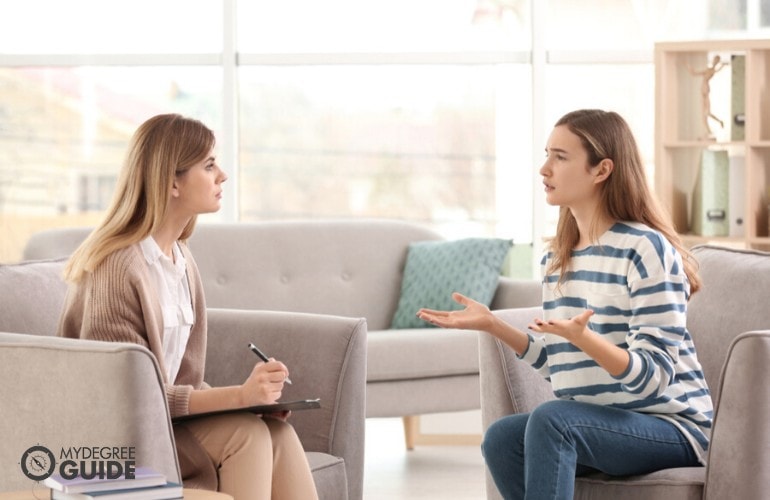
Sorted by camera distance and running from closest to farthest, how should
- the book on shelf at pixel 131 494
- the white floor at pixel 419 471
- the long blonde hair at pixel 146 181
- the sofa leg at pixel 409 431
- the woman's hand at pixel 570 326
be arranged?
the book on shelf at pixel 131 494 < the woman's hand at pixel 570 326 < the long blonde hair at pixel 146 181 < the white floor at pixel 419 471 < the sofa leg at pixel 409 431

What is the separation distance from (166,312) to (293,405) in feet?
1.20

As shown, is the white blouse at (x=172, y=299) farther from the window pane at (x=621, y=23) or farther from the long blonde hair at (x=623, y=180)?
the window pane at (x=621, y=23)

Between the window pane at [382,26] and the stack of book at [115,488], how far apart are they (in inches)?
165

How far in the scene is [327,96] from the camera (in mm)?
5738

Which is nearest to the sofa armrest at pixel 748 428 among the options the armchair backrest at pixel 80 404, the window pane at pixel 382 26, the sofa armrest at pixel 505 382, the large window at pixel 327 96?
the sofa armrest at pixel 505 382

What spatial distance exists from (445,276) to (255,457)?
223 cm

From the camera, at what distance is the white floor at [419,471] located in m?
3.81

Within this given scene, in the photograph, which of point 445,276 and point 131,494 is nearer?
point 131,494

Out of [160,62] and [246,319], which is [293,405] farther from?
[160,62]

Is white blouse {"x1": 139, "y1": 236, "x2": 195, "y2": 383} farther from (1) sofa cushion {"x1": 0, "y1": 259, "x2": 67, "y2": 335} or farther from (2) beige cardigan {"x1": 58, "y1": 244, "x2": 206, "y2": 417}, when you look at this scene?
(1) sofa cushion {"x1": 0, "y1": 259, "x2": 67, "y2": 335}

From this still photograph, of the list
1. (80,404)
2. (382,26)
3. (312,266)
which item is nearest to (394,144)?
(382,26)

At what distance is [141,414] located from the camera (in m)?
1.97

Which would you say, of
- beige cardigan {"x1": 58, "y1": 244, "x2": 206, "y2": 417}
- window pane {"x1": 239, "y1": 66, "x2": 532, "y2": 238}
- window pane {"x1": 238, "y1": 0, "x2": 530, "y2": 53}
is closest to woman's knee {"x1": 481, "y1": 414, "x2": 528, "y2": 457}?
beige cardigan {"x1": 58, "y1": 244, "x2": 206, "y2": 417}
